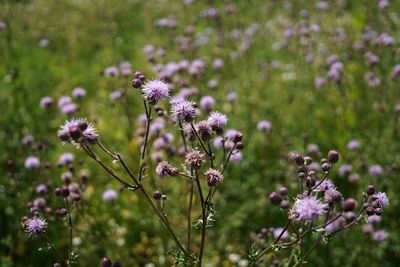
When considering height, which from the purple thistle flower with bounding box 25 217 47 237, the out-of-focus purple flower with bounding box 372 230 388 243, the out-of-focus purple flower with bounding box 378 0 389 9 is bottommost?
the purple thistle flower with bounding box 25 217 47 237

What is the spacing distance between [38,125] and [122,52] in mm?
2771

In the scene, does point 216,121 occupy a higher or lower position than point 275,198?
higher

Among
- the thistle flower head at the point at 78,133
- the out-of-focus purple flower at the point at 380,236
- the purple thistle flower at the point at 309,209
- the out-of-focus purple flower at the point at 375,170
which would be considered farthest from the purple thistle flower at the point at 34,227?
the out-of-focus purple flower at the point at 375,170

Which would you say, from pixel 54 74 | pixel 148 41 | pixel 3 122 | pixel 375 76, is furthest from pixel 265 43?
pixel 3 122

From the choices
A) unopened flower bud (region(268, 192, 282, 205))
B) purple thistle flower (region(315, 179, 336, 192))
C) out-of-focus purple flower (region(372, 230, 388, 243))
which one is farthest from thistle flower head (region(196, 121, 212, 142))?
out-of-focus purple flower (region(372, 230, 388, 243))

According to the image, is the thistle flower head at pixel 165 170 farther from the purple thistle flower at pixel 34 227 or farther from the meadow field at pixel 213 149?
the purple thistle flower at pixel 34 227

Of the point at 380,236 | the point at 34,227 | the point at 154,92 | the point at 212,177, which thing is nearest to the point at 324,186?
the point at 212,177

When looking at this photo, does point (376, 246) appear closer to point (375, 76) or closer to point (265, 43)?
point (375, 76)

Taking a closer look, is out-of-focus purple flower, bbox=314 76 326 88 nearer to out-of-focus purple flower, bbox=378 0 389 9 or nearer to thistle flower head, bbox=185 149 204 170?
out-of-focus purple flower, bbox=378 0 389 9

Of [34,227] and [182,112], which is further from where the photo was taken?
[34,227]

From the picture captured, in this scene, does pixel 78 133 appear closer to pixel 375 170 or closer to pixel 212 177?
pixel 212 177

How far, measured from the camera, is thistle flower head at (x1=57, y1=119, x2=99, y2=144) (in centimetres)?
191

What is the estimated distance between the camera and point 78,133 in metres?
1.91

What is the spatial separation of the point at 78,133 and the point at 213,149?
241 cm
